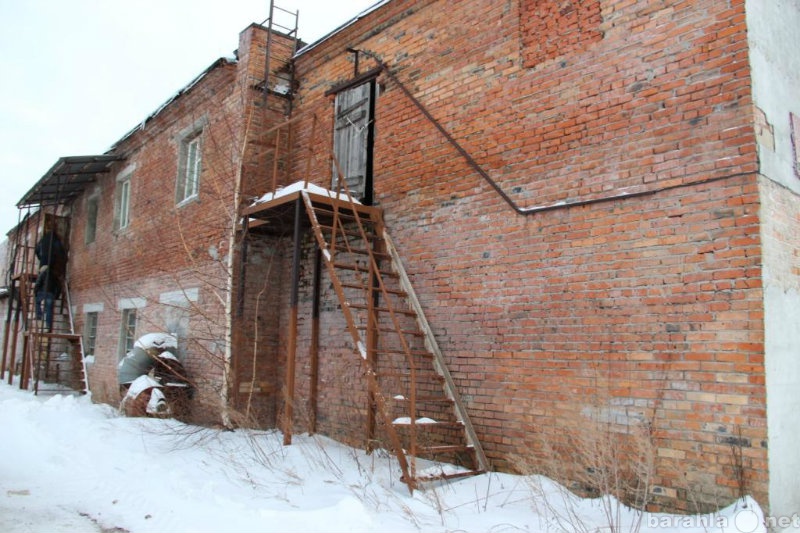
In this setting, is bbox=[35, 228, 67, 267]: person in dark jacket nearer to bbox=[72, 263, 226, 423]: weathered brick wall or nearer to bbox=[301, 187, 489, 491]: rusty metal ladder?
bbox=[72, 263, 226, 423]: weathered brick wall

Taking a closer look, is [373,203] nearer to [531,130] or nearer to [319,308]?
[319,308]

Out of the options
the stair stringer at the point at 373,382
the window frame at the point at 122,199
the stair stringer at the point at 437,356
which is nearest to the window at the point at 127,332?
the window frame at the point at 122,199

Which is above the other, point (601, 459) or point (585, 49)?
point (585, 49)

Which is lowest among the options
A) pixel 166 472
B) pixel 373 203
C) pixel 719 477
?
pixel 166 472

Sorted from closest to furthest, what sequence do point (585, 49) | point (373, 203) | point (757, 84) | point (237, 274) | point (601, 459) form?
point (601, 459), point (757, 84), point (585, 49), point (373, 203), point (237, 274)

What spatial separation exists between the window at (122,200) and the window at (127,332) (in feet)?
7.24

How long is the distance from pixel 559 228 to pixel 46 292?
1433cm

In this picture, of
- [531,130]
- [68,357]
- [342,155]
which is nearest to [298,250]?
[342,155]

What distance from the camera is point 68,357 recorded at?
16.0m

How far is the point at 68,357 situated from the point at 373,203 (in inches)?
476

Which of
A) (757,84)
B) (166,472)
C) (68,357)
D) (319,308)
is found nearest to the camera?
(757,84)

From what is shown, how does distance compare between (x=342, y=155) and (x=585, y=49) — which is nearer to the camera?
(x=585, y=49)

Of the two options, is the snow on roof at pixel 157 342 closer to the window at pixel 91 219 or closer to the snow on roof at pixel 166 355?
the snow on roof at pixel 166 355

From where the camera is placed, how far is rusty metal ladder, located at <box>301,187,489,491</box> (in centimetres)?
575
